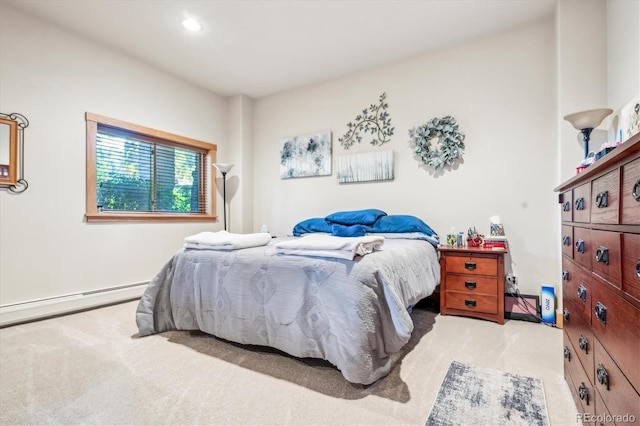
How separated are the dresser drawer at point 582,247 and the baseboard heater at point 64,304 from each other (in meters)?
3.68

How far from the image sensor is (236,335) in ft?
6.27

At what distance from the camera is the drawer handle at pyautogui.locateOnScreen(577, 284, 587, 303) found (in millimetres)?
1144

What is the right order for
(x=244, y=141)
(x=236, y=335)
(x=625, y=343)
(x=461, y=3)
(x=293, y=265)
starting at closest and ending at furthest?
(x=625, y=343) → (x=293, y=265) → (x=236, y=335) → (x=461, y=3) → (x=244, y=141)

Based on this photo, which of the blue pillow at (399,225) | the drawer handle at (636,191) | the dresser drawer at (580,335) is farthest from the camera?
the blue pillow at (399,225)

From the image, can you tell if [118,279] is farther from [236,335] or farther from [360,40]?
[360,40]

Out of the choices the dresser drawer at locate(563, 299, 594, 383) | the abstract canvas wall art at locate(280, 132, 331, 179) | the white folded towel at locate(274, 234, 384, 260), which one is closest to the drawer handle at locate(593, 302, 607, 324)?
the dresser drawer at locate(563, 299, 594, 383)

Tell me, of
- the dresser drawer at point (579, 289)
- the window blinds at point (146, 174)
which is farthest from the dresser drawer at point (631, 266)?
the window blinds at point (146, 174)

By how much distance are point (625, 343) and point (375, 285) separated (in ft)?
2.93

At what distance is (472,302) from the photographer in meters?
2.57

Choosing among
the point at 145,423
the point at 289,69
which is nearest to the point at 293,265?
the point at 145,423

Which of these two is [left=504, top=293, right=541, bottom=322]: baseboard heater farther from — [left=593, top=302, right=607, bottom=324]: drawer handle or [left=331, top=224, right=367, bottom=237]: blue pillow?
[left=593, top=302, right=607, bottom=324]: drawer handle

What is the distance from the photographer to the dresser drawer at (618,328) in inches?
28.7

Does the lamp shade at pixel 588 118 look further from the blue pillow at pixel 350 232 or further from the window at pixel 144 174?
the window at pixel 144 174

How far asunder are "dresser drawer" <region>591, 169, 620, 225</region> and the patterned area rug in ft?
2.85
